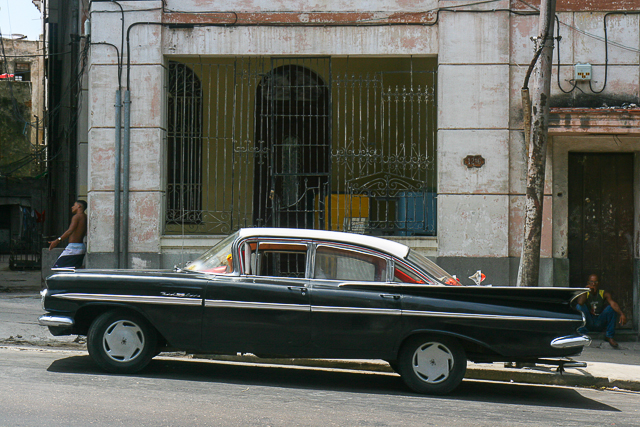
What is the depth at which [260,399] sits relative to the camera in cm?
560

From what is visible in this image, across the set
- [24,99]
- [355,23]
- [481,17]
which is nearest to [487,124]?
[481,17]

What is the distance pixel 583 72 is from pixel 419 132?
8.51ft

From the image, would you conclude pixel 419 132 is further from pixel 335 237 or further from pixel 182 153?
pixel 335 237

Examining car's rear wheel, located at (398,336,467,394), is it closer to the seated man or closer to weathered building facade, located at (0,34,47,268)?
the seated man

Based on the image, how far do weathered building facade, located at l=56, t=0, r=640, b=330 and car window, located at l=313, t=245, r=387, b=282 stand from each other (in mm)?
3798

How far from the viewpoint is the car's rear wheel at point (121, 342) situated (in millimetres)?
6297

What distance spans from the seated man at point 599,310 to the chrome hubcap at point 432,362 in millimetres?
4165

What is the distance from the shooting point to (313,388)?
246 inches

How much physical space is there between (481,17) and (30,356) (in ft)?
25.6

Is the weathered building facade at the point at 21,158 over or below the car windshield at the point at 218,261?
over

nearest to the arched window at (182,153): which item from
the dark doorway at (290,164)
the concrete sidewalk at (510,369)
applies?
the dark doorway at (290,164)

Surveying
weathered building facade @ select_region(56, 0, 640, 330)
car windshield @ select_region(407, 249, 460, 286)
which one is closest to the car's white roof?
car windshield @ select_region(407, 249, 460, 286)

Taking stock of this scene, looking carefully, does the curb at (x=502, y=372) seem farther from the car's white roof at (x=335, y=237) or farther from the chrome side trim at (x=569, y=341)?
the car's white roof at (x=335, y=237)

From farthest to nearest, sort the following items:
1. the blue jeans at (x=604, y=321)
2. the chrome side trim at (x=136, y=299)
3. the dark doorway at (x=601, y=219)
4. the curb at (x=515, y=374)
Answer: the dark doorway at (x=601, y=219) < the blue jeans at (x=604, y=321) < the curb at (x=515, y=374) < the chrome side trim at (x=136, y=299)
